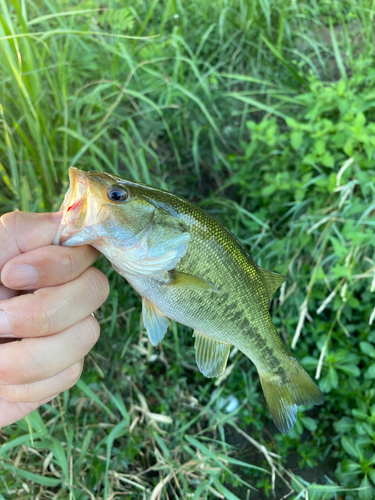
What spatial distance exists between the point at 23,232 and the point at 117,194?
363 mm

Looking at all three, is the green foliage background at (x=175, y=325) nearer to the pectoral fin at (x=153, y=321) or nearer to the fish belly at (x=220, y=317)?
the fish belly at (x=220, y=317)

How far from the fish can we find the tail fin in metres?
0.15

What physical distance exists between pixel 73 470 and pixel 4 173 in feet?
5.44

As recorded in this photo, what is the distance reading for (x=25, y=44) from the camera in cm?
175

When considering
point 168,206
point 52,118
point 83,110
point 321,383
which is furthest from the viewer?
point 83,110

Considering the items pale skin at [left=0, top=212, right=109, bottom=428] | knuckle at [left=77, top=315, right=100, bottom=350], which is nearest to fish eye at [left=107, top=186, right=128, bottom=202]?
pale skin at [left=0, top=212, right=109, bottom=428]

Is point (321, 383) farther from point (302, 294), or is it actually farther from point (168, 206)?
point (168, 206)

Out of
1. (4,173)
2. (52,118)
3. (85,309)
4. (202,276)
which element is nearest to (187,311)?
(202,276)

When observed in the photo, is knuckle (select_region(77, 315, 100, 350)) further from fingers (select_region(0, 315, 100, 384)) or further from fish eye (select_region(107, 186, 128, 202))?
fish eye (select_region(107, 186, 128, 202))

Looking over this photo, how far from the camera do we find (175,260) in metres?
1.21

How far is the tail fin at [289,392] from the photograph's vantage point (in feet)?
4.91

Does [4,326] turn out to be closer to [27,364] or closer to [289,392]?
[27,364]

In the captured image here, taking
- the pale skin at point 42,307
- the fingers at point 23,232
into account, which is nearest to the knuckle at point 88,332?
the pale skin at point 42,307

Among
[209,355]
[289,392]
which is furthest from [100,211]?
[289,392]
